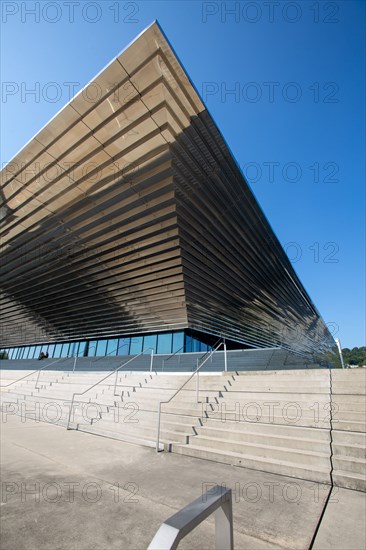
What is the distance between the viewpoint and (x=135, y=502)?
3.37 m

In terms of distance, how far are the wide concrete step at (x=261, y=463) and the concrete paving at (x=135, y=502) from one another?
0.16 metres

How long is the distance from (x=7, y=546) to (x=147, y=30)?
8628mm

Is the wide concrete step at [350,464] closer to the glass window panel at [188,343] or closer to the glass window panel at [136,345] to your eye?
the glass window panel at [188,343]

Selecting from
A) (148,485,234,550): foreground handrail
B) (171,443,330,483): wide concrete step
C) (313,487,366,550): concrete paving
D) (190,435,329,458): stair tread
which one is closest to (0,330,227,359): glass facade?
(190,435,329,458): stair tread

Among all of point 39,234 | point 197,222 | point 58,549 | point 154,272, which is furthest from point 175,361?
point 58,549

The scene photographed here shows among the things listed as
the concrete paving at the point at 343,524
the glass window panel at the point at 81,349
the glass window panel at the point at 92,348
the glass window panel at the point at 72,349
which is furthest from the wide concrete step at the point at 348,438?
the glass window panel at the point at 72,349

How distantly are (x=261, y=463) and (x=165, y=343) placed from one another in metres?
19.5

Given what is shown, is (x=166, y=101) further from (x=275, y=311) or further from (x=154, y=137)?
(x=275, y=311)

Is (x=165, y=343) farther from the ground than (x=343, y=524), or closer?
farther from the ground

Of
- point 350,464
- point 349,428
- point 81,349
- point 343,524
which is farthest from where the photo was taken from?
point 81,349

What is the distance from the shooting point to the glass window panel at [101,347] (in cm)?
2852

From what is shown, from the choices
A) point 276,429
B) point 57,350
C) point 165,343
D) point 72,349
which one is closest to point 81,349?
point 72,349

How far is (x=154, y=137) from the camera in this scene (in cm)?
810

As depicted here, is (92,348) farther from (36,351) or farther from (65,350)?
(36,351)
